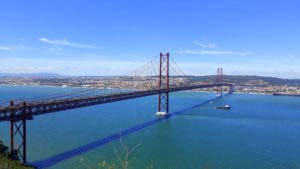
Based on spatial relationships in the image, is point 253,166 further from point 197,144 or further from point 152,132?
point 152,132

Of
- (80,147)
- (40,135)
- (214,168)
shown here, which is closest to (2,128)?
(40,135)

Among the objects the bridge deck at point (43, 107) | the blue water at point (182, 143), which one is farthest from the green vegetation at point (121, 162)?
the bridge deck at point (43, 107)

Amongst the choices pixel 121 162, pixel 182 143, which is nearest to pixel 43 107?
pixel 182 143

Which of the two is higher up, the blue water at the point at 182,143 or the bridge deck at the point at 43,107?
the bridge deck at the point at 43,107

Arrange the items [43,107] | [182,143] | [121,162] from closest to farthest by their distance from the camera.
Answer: [121,162]
[43,107]
[182,143]

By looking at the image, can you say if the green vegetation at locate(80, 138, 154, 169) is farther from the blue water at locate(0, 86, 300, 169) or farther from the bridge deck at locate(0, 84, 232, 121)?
the bridge deck at locate(0, 84, 232, 121)

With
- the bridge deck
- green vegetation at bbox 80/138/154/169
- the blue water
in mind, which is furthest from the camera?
the blue water

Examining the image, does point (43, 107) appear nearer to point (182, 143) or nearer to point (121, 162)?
point (182, 143)

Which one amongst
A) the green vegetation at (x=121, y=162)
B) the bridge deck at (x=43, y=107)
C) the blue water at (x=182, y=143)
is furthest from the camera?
the blue water at (x=182, y=143)

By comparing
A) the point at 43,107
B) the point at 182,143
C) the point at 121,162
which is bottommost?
the point at 182,143

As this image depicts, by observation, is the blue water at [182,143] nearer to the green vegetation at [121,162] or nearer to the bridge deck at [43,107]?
the green vegetation at [121,162]

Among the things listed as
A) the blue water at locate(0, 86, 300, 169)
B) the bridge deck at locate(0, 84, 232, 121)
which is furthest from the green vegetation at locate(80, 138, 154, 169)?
the bridge deck at locate(0, 84, 232, 121)
